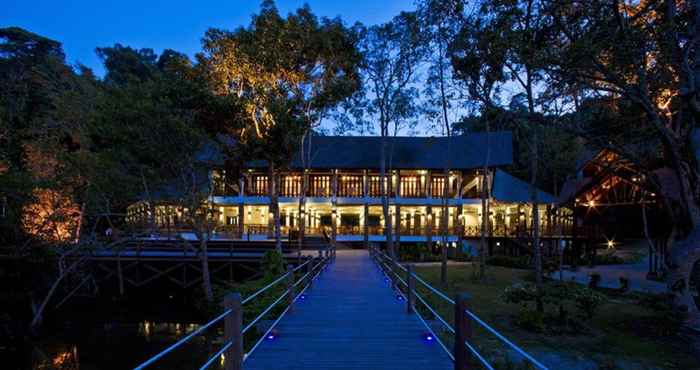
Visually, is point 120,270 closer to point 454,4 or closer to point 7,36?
point 454,4

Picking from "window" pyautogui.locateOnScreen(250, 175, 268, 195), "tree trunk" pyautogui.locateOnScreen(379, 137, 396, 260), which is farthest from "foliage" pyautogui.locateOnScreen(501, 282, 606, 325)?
"window" pyautogui.locateOnScreen(250, 175, 268, 195)

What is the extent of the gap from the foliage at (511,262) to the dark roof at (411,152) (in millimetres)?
8960

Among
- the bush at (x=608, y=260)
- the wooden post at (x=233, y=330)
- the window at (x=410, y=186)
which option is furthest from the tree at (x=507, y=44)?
the window at (x=410, y=186)

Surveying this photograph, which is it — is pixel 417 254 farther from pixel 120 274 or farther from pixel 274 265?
pixel 120 274

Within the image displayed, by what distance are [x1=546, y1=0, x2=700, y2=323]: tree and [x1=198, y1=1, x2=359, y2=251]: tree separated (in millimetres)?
9729

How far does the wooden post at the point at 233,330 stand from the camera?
4.52 metres

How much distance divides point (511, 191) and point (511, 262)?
35.0 ft

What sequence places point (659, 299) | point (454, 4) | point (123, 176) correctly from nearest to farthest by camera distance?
point (659, 299)
point (454, 4)
point (123, 176)

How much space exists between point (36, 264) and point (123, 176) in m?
4.93

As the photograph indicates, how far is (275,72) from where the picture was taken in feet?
59.0

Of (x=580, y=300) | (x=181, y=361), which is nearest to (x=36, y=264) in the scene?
(x=181, y=361)

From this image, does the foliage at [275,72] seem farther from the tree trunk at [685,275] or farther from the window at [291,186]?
the window at [291,186]

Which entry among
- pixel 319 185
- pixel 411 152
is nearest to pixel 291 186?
pixel 319 185

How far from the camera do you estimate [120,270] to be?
21109 mm
